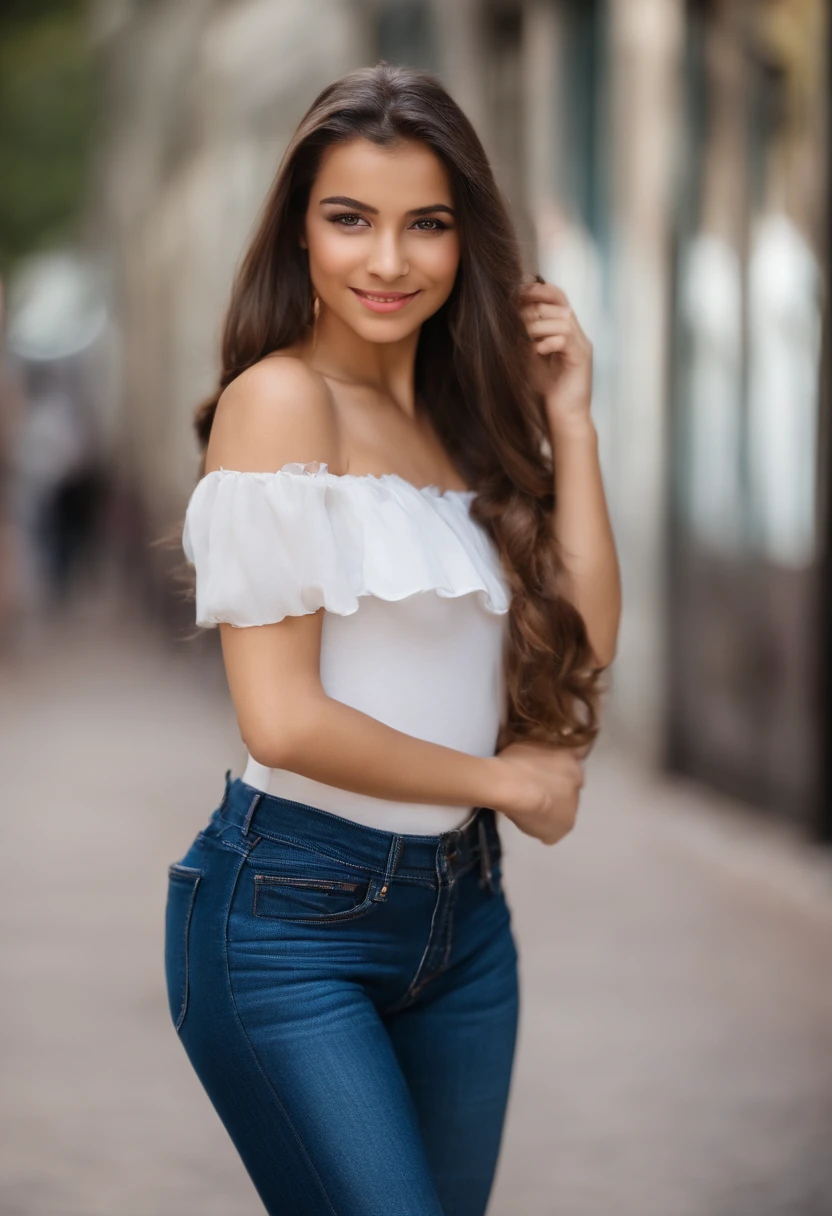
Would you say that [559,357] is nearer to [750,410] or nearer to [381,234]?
[381,234]

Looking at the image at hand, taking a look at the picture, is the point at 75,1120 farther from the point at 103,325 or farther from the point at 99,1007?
the point at 103,325

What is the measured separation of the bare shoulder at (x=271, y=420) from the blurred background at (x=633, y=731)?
567 millimetres

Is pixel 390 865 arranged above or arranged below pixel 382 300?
below

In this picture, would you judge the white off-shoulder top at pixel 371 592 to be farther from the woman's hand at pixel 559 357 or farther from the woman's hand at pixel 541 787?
the woman's hand at pixel 559 357

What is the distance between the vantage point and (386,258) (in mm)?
2047

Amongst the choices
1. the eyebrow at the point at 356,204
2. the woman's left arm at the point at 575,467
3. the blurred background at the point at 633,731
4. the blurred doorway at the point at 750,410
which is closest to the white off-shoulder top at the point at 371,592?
the woman's left arm at the point at 575,467

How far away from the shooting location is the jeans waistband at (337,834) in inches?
77.9

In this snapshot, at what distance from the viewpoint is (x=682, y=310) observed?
309 inches

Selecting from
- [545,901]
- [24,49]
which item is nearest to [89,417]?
[24,49]

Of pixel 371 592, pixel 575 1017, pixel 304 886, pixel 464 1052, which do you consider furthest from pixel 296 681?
pixel 575 1017

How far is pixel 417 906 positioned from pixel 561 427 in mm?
735

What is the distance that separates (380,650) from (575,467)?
46 centimetres

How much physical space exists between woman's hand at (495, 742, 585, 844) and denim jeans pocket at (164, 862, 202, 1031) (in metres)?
0.41

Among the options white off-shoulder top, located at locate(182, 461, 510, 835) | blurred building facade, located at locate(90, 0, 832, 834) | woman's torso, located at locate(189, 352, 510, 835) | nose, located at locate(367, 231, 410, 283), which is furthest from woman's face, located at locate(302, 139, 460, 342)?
blurred building facade, located at locate(90, 0, 832, 834)
